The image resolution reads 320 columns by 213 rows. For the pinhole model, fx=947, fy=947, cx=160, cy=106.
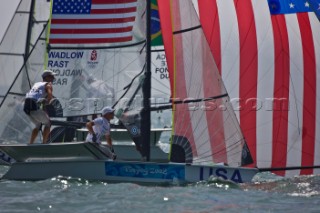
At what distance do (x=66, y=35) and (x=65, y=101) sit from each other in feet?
3.53

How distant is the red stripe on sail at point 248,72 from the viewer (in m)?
15.4

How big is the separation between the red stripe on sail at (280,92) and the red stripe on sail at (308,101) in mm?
287

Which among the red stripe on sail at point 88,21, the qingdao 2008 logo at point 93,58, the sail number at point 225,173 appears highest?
the red stripe on sail at point 88,21

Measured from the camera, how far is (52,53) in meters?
15.5

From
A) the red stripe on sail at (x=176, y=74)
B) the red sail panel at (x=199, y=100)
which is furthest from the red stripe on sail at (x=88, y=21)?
the red sail panel at (x=199, y=100)

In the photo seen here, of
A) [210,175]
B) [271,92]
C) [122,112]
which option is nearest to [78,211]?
[210,175]

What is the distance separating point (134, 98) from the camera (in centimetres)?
1477

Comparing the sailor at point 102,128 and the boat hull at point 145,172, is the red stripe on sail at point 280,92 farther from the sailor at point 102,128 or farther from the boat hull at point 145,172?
the sailor at point 102,128

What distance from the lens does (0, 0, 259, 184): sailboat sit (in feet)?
44.9

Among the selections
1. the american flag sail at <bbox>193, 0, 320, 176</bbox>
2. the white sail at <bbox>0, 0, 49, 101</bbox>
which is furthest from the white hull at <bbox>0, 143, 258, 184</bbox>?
the white sail at <bbox>0, 0, 49, 101</bbox>

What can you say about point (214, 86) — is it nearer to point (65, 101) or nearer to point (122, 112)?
point (122, 112)

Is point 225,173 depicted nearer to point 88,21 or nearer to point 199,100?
point 199,100

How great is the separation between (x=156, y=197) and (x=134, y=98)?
9.62ft

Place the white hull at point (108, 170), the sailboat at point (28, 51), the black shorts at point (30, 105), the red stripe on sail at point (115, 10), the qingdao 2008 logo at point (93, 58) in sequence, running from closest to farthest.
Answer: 1. the white hull at point (108, 170)
2. the black shorts at point (30, 105)
3. the red stripe on sail at point (115, 10)
4. the qingdao 2008 logo at point (93, 58)
5. the sailboat at point (28, 51)
